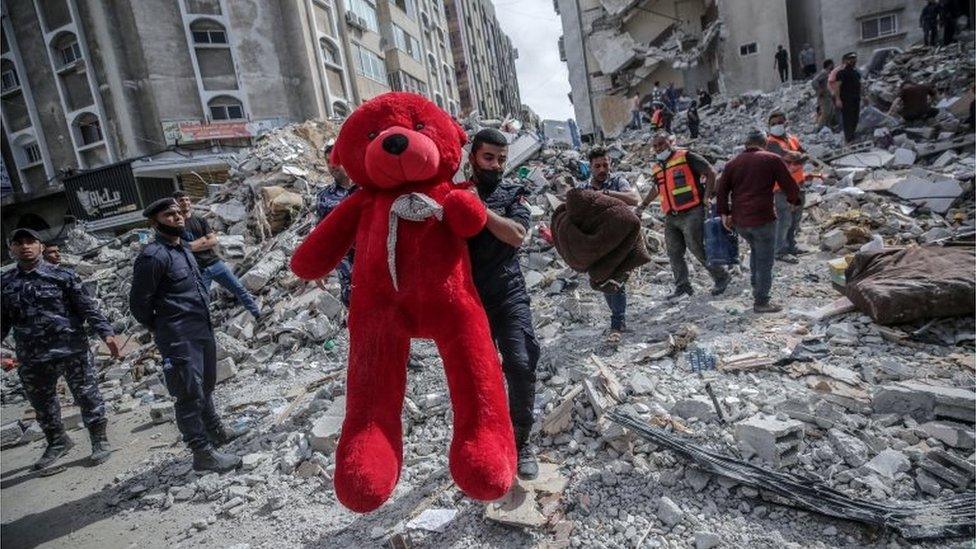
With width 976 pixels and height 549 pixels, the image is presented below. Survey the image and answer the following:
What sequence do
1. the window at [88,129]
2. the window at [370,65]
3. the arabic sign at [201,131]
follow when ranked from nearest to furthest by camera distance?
the arabic sign at [201,131]
the window at [88,129]
the window at [370,65]

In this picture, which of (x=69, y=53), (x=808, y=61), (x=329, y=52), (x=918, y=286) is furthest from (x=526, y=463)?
(x=69, y=53)

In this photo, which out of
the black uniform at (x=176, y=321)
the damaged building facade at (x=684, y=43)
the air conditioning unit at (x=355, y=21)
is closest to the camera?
the black uniform at (x=176, y=321)

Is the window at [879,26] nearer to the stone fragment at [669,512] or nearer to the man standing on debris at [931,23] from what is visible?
the man standing on debris at [931,23]

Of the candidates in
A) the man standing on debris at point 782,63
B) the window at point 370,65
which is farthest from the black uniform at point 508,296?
the window at point 370,65

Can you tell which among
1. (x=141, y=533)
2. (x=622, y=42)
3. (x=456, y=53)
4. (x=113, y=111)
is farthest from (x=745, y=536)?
(x=456, y=53)

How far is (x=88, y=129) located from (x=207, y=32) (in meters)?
Answer: 7.59

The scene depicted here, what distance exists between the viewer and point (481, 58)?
5388 centimetres

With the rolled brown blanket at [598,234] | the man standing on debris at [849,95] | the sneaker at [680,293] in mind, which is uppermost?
the man standing on debris at [849,95]

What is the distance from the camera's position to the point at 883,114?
10.7 meters

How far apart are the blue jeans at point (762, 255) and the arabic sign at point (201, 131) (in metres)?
23.4

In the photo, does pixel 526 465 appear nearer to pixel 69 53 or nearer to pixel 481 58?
pixel 69 53

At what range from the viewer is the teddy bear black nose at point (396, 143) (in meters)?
1.83

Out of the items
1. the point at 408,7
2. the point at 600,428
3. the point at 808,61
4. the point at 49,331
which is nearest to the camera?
the point at 600,428

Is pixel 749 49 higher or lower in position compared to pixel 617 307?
higher
